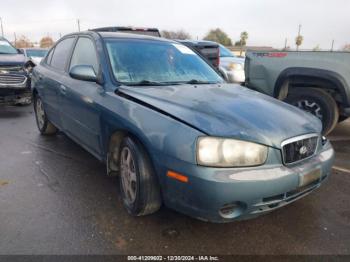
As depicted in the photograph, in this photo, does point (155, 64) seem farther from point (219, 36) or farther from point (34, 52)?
point (219, 36)

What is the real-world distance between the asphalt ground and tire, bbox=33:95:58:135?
4.64ft

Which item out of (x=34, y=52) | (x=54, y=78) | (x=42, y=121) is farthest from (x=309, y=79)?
(x=34, y=52)

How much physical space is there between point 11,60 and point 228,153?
23.5ft

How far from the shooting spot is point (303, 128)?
8.43 feet

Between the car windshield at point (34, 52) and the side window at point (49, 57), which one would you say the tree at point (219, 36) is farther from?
the side window at point (49, 57)

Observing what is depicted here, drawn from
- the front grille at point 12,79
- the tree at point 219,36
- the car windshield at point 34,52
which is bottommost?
the front grille at point 12,79

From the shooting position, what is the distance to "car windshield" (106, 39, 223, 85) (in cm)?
317

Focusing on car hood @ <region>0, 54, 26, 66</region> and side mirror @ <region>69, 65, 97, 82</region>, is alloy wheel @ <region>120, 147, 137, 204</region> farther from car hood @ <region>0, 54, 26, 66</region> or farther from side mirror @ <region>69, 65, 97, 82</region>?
car hood @ <region>0, 54, 26, 66</region>

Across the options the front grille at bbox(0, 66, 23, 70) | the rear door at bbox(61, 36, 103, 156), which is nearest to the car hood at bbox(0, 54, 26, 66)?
the front grille at bbox(0, 66, 23, 70)

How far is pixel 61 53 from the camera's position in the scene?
445cm

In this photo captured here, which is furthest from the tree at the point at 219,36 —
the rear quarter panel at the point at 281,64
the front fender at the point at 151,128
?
the front fender at the point at 151,128

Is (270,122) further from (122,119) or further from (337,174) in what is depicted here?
(337,174)

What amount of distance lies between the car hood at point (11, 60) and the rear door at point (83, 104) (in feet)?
14.3

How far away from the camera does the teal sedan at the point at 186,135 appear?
217 centimetres
